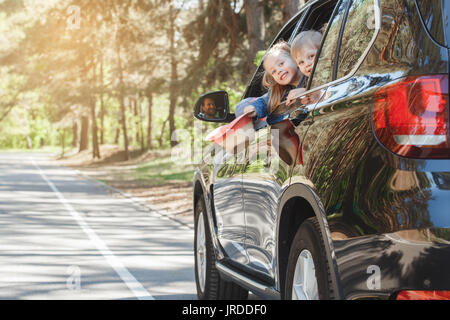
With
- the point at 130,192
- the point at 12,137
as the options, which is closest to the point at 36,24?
the point at 130,192

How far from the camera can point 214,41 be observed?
22.3 meters

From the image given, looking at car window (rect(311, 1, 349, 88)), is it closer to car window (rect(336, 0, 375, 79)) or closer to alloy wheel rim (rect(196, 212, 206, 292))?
car window (rect(336, 0, 375, 79))

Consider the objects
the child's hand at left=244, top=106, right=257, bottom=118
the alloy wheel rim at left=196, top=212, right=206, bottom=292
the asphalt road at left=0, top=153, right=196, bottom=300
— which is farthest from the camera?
the asphalt road at left=0, top=153, right=196, bottom=300

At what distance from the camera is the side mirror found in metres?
5.88

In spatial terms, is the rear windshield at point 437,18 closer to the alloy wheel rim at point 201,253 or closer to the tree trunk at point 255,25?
the alloy wheel rim at point 201,253

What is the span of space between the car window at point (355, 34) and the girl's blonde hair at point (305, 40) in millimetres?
625

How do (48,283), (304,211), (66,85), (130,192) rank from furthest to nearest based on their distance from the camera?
1. (66,85)
2. (130,192)
3. (48,283)
4. (304,211)

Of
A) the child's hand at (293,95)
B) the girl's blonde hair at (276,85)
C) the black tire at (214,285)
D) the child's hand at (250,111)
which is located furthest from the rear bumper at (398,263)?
the black tire at (214,285)

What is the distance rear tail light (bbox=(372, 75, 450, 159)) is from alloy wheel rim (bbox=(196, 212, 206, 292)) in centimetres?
377

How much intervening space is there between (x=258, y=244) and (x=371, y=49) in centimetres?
180

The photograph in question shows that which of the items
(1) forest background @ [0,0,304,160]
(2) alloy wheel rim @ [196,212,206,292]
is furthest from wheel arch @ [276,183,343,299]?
(1) forest background @ [0,0,304,160]

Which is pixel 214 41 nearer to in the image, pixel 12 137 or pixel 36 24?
pixel 36 24

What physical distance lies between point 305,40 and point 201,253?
2774 mm

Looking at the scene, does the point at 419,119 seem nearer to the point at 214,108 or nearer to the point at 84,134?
the point at 214,108
